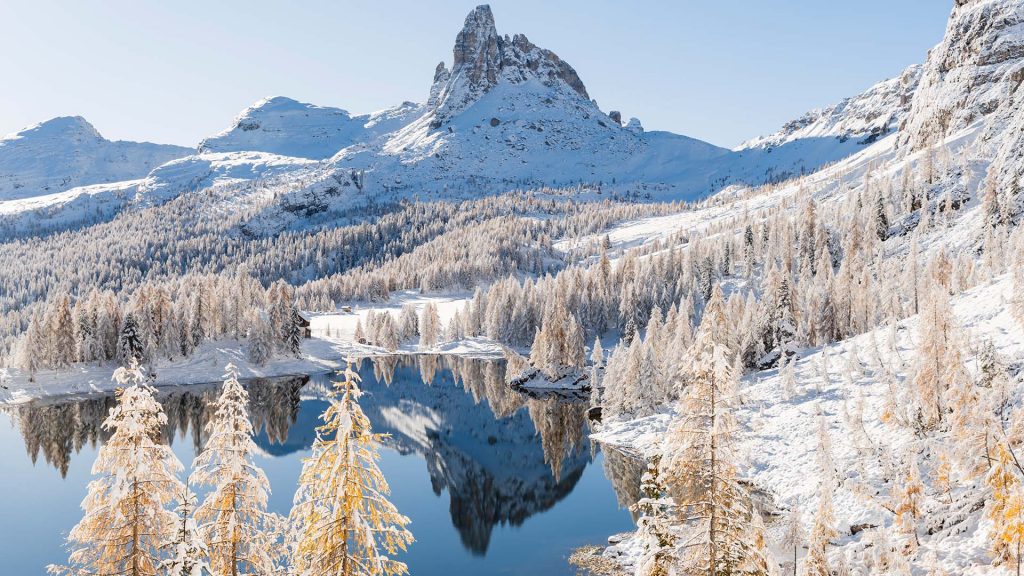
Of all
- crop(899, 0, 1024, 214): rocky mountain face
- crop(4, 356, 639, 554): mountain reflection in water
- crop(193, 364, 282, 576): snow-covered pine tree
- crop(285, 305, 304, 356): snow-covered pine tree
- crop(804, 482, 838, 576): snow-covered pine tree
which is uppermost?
crop(899, 0, 1024, 214): rocky mountain face

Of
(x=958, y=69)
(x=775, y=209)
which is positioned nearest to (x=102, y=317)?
(x=775, y=209)

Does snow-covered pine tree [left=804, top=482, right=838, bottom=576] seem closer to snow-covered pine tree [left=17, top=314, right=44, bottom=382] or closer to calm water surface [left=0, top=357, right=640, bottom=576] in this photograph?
calm water surface [left=0, top=357, right=640, bottom=576]

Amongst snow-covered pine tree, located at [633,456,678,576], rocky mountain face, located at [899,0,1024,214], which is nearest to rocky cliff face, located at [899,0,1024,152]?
rocky mountain face, located at [899,0,1024,214]

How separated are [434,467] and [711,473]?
5450 cm

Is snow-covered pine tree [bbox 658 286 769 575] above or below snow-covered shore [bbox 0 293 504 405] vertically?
above

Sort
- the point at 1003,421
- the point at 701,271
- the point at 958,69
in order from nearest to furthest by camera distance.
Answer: the point at 1003,421, the point at 701,271, the point at 958,69

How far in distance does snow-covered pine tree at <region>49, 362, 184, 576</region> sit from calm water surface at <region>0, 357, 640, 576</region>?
29.2m

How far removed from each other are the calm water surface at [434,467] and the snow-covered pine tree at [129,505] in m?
29.2

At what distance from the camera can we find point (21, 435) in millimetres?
72125

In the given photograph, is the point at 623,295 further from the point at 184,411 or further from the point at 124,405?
the point at 124,405

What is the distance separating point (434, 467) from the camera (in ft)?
216

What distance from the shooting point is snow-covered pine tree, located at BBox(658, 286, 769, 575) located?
15.0 metres

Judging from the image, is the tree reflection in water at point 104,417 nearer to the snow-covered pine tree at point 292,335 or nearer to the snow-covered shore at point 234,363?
the snow-covered shore at point 234,363

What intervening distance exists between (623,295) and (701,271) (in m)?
23.9
